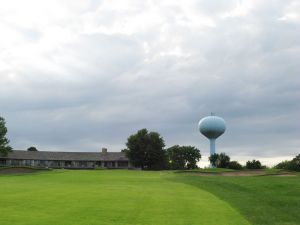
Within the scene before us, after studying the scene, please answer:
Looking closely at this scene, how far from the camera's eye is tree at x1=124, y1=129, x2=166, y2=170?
106 m

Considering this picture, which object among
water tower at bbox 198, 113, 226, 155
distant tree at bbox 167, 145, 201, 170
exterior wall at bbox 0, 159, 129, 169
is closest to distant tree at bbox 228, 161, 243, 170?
water tower at bbox 198, 113, 226, 155

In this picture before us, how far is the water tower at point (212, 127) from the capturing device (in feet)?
277

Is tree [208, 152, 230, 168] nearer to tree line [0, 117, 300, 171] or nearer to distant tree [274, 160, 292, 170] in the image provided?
tree line [0, 117, 300, 171]

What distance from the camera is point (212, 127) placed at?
276ft

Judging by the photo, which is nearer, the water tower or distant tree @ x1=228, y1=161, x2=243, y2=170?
distant tree @ x1=228, y1=161, x2=243, y2=170

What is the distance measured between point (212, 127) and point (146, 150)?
25073 mm

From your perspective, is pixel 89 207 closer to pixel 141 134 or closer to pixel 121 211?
pixel 121 211

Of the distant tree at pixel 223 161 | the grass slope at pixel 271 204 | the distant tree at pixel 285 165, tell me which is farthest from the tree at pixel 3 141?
the grass slope at pixel 271 204

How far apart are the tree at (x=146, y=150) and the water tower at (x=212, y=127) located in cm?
2251

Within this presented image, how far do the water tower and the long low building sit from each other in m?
40.6

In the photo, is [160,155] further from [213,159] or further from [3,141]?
[3,141]

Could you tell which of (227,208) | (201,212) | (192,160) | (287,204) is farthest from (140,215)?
(192,160)

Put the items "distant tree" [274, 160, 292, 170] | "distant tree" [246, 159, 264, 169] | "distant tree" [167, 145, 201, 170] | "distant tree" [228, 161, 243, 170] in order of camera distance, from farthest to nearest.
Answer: "distant tree" [167, 145, 201, 170] < "distant tree" [228, 161, 243, 170] < "distant tree" [246, 159, 264, 169] < "distant tree" [274, 160, 292, 170]

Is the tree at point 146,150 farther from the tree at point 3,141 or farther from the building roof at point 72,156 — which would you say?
the tree at point 3,141
